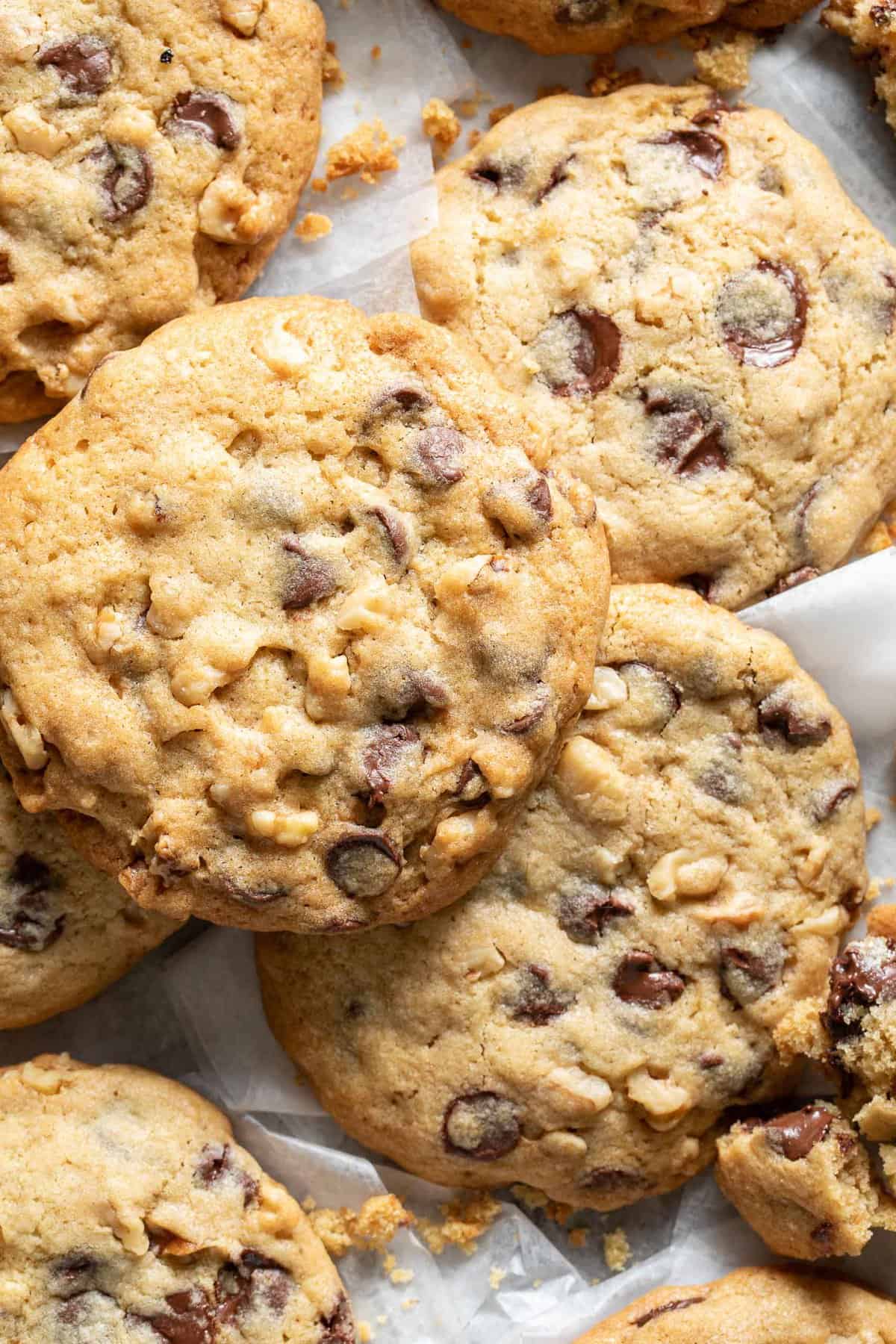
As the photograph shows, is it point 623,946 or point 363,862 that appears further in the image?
point 623,946

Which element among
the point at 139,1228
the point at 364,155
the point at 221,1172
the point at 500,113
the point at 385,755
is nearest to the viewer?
the point at 385,755

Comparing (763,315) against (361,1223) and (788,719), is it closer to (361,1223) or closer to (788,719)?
(788,719)

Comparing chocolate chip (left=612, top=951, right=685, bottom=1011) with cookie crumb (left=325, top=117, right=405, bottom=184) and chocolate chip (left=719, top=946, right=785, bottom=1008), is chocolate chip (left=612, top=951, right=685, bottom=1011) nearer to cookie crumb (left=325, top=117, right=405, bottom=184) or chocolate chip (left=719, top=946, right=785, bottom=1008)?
chocolate chip (left=719, top=946, right=785, bottom=1008)

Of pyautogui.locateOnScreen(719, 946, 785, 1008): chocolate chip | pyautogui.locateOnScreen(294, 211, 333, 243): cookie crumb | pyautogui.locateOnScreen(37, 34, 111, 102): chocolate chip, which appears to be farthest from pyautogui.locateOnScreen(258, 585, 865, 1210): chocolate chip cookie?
pyautogui.locateOnScreen(37, 34, 111, 102): chocolate chip

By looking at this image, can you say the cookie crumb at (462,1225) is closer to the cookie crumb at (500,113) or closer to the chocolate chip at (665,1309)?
the chocolate chip at (665,1309)

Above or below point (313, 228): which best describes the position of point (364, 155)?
above

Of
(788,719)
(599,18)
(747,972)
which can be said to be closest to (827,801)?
(788,719)

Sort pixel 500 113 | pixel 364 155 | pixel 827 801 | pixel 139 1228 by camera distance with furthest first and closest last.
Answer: pixel 500 113 < pixel 364 155 < pixel 827 801 < pixel 139 1228
